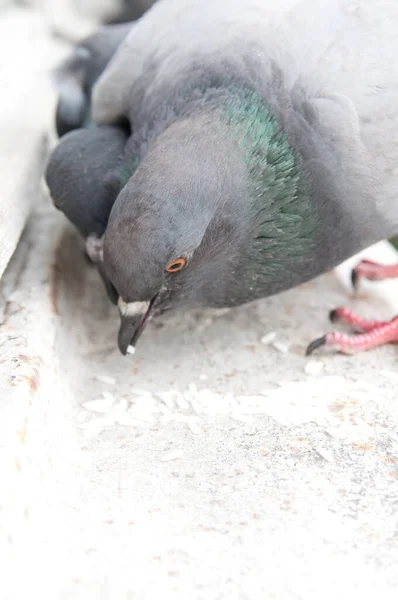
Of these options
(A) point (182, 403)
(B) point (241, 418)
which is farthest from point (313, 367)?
(A) point (182, 403)

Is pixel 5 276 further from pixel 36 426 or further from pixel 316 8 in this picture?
pixel 316 8

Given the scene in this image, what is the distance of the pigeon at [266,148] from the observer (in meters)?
3.14

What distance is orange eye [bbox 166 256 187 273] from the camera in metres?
3.05

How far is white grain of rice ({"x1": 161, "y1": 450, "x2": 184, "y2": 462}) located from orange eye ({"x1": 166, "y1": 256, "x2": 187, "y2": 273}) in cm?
78

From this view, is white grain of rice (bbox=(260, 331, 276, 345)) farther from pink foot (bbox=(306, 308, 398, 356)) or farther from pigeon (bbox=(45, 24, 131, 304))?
pigeon (bbox=(45, 24, 131, 304))

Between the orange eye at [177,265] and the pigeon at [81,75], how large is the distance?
210 cm

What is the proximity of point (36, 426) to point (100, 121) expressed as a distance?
2.09 m

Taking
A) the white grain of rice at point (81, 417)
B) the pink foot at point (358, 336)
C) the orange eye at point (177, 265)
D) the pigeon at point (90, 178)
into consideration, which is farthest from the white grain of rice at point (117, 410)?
the pink foot at point (358, 336)

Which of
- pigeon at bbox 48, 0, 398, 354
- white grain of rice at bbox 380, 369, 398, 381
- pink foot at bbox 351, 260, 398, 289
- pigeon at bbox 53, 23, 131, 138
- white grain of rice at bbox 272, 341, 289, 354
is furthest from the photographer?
pigeon at bbox 53, 23, 131, 138

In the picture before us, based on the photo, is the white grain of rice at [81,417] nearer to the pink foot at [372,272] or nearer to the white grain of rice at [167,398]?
the white grain of rice at [167,398]

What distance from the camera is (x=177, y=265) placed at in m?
3.09

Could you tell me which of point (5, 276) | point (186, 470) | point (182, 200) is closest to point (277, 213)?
point (182, 200)

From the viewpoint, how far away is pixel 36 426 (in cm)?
289

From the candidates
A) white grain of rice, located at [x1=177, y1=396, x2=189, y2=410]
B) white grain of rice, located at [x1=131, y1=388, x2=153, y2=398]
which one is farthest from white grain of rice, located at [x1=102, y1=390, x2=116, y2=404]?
white grain of rice, located at [x1=177, y1=396, x2=189, y2=410]
